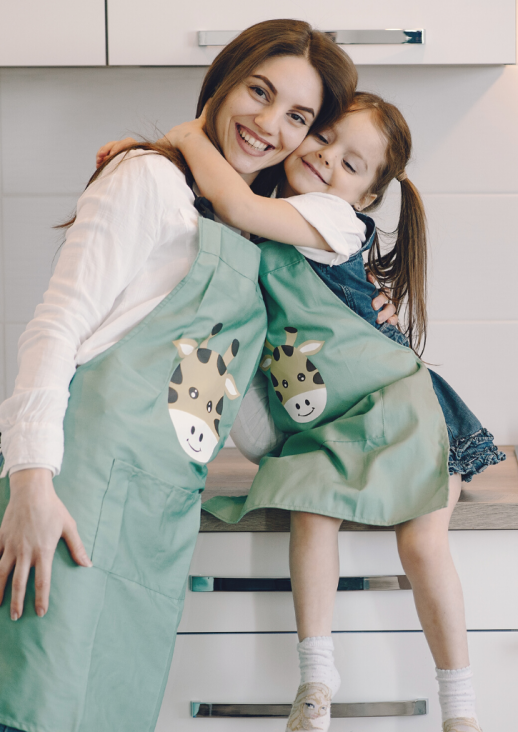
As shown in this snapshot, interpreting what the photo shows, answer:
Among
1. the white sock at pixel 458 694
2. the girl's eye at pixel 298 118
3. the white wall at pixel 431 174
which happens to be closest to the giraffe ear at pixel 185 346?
the girl's eye at pixel 298 118

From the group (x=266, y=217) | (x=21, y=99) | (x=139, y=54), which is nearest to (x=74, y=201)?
(x=21, y=99)

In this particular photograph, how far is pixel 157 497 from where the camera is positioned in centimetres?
74

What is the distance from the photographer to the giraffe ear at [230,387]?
84 centimetres

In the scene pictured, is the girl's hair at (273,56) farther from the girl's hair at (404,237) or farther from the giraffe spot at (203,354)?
the giraffe spot at (203,354)

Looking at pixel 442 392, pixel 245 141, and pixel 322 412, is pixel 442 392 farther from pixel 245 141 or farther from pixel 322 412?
pixel 245 141

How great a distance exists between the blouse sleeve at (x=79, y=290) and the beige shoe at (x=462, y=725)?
2.02 ft

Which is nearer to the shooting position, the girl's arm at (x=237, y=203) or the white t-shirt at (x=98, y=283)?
the white t-shirt at (x=98, y=283)

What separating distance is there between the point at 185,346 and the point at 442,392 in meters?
0.45

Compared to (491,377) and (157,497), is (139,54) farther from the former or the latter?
(491,377)

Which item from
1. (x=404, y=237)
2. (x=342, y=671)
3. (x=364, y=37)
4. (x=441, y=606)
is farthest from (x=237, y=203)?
(x=342, y=671)

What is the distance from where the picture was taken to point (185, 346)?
2.56ft

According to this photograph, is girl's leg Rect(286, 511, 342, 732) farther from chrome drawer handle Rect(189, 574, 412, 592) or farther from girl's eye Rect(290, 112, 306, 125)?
girl's eye Rect(290, 112, 306, 125)

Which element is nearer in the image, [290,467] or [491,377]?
[290,467]

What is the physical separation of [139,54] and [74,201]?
366 millimetres
